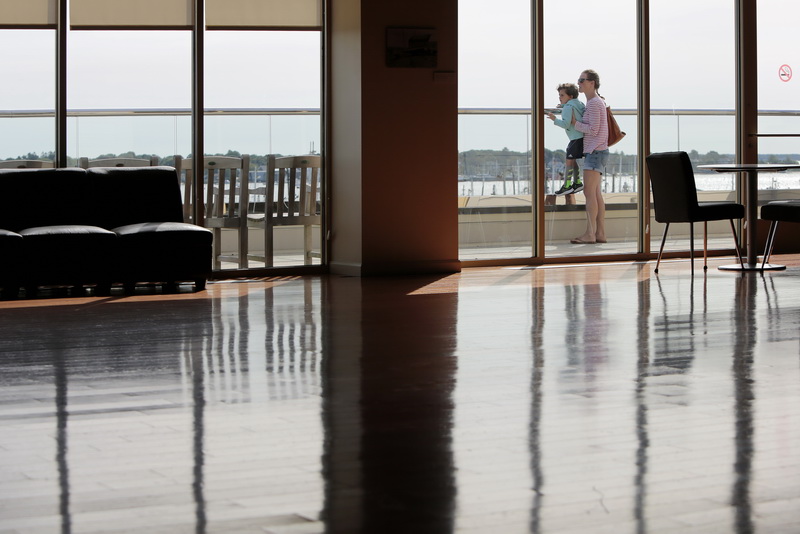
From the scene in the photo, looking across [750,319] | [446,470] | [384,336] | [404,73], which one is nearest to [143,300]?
[384,336]

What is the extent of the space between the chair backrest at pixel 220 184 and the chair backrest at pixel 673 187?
3.10m

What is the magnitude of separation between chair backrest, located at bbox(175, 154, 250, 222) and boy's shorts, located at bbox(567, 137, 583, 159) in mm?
2690

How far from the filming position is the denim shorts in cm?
912

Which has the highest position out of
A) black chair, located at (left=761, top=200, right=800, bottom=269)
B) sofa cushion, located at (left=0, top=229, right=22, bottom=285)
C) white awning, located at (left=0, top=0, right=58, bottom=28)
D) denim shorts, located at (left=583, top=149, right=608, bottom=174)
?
white awning, located at (left=0, top=0, right=58, bottom=28)

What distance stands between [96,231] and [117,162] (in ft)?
3.09

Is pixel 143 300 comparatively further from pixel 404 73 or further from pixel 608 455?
pixel 608 455

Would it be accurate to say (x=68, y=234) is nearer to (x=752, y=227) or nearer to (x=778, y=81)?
(x=752, y=227)

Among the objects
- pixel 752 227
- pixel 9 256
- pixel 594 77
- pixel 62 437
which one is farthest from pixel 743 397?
pixel 594 77

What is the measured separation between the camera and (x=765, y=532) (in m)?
2.18

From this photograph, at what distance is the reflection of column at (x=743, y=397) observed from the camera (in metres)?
2.38

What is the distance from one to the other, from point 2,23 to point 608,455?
19.9 feet

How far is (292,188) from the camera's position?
8.37 meters

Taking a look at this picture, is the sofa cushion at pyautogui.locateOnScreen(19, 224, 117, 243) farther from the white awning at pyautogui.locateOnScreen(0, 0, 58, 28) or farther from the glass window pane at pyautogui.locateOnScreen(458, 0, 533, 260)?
the glass window pane at pyautogui.locateOnScreen(458, 0, 533, 260)

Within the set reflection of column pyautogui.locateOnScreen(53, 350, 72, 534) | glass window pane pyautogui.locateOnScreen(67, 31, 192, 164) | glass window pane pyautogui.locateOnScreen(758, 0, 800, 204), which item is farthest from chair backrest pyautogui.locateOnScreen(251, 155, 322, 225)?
glass window pane pyautogui.locateOnScreen(758, 0, 800, 204)
